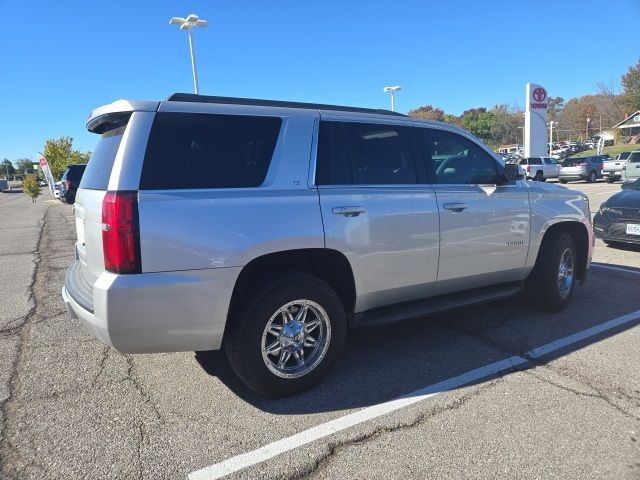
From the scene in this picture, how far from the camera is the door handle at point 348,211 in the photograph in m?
3.42

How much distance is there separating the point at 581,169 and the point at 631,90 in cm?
6355

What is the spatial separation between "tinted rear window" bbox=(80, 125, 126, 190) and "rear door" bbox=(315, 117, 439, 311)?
1.35m

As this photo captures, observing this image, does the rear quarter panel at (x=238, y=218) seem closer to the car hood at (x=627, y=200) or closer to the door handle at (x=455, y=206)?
the door handle at (x=455, y=206)

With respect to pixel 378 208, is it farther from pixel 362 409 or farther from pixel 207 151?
pixel 362 409

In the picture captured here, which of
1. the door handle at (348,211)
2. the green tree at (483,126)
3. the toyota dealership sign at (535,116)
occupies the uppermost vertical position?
the green tree at (483,126)

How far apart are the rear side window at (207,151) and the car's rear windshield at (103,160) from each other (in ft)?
0.99

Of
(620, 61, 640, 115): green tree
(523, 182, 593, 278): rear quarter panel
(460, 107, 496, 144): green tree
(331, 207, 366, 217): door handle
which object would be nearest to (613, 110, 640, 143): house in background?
(620, 61, 640, 115): green tree

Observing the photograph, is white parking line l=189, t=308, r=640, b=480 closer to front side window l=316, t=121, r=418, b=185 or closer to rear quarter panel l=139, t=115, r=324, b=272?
rear quarter panel l=139, t=115, r=324, b=272

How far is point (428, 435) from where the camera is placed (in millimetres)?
2896

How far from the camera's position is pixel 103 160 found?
3312 mm

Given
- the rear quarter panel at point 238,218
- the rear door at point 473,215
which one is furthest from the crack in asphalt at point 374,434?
the rear quarter panel at point 238,218

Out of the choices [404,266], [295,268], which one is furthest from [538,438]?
[295,268]

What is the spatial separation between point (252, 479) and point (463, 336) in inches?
102

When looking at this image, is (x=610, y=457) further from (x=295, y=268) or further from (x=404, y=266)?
(x=295, y=268)
